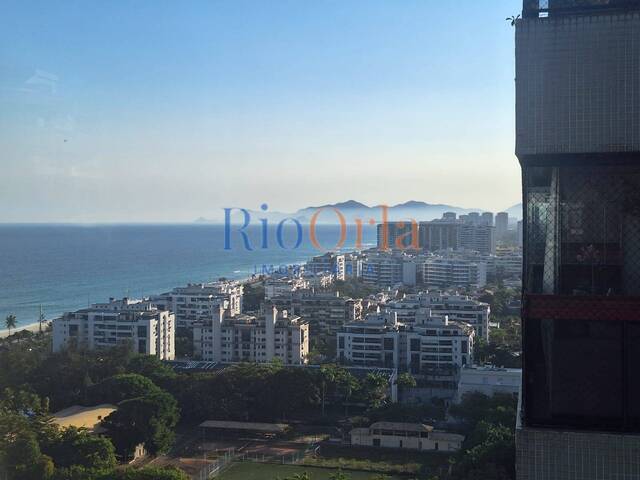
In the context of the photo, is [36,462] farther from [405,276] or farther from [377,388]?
[405,276]

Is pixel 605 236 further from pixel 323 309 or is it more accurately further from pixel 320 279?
pixel 320 279

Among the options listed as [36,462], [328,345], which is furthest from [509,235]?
[36,462]

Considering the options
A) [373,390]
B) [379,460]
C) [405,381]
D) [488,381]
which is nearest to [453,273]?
[405,381]

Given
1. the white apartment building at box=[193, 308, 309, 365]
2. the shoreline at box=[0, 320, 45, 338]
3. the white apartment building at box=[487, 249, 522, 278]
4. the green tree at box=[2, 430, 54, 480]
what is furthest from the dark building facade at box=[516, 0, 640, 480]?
the white apartment building at box=[487, 249, 522, 278]

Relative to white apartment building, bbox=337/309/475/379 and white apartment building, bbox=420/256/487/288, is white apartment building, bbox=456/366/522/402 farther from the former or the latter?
white apartment building, bbox=420/256/487/288

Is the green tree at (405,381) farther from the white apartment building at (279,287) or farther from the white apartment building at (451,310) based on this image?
the white apartment building at (279,287)

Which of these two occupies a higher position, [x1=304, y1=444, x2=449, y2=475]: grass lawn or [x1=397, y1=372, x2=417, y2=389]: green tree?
[x1=397, y1=372, x2=417, y2=389]: green tree

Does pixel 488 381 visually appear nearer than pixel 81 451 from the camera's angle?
No
